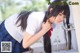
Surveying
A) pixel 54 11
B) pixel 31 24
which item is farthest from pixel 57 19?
pixel 31 24

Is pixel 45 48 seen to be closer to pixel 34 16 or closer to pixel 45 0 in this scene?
pixel 34 16

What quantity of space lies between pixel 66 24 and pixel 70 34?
0.14 meters

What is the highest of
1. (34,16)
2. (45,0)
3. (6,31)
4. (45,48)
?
(45,0)

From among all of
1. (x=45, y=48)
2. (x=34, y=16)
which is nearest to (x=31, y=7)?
(x=34, y=16)

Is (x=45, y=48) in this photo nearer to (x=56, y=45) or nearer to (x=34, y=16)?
(x=56, y=45)

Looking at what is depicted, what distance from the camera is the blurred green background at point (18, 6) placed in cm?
303

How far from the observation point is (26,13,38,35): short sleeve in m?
3.00

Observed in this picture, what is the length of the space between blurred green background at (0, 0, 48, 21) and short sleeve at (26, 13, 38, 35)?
12 cm

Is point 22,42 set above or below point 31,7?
below

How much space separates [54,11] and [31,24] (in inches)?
13.4

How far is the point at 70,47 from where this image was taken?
304cm

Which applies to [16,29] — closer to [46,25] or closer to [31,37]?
A: [31,37]

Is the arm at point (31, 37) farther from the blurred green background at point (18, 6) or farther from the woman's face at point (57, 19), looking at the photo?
the blurred green background at point (18, 6)

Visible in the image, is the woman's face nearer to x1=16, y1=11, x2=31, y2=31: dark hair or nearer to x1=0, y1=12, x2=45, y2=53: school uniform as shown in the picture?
x1=0, y1=12, x2=45, y2=53: school uniform
